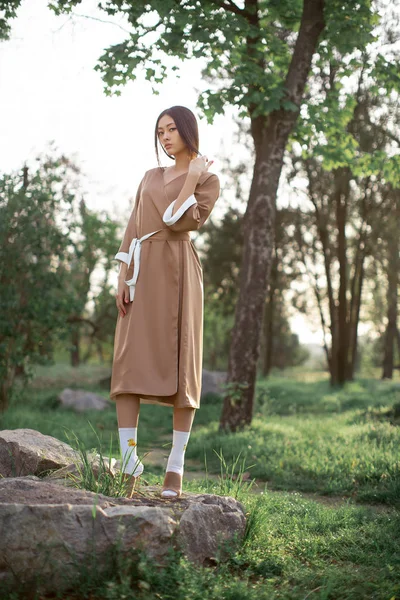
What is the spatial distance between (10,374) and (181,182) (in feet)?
21.3

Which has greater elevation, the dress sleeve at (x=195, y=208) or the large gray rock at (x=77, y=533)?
the dress sleeve at (x=195, y=208)

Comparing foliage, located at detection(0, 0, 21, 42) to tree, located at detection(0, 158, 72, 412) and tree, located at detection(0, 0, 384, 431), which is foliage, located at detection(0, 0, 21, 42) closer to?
tree, located at detection(0, 0, 384, 431)

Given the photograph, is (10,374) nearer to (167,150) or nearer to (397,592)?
(167,150)

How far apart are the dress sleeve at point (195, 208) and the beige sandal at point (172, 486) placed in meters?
1.40

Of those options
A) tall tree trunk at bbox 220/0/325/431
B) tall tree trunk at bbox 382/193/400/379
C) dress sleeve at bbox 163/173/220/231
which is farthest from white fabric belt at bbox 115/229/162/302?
tall tree trunk at bbox 382/193/400/379

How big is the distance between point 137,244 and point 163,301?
404 mm

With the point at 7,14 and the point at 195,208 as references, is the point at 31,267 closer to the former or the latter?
the point at 7,14

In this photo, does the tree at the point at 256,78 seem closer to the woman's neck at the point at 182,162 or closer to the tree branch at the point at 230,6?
the tree branch at the point at 230,6

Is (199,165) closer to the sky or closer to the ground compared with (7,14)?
closer to the ground

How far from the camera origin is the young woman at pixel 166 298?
3.90 meters

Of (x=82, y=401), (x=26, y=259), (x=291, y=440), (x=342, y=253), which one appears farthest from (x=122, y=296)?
(x=342, y=253)

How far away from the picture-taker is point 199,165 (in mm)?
4062

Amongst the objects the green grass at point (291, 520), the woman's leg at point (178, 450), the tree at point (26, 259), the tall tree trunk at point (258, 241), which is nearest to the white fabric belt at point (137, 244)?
the woman's leg at point (178, 450)

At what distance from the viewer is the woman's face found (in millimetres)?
4141
